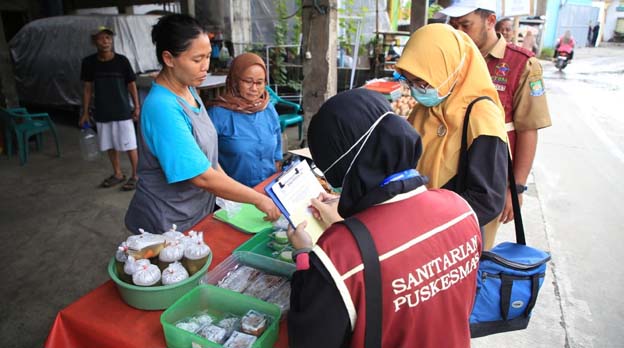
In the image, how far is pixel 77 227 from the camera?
13.3ft

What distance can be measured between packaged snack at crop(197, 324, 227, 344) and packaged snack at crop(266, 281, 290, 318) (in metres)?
0.18

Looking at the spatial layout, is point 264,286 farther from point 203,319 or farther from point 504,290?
point 504,290

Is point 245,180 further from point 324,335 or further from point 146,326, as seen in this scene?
point 324,335

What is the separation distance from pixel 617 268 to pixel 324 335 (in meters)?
3.49

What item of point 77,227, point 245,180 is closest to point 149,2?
point 77,227

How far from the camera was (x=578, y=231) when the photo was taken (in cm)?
401

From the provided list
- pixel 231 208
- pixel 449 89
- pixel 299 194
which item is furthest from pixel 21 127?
pixel 449 89

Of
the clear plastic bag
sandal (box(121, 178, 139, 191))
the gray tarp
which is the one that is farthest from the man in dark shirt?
the gray tarp

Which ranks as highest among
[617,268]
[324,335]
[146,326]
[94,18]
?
[94,18]

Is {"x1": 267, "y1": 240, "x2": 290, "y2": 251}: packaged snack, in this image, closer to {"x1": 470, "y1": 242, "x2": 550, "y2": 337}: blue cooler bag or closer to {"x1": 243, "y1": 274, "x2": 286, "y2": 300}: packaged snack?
{"x1": 243, "y1": 274, "x2": 286, "y2": 300}: packaged snack

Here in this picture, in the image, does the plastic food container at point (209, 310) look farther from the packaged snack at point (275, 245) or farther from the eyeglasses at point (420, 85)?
the eyeglasses at point (420, 85)

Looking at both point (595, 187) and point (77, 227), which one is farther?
point (595, 187)

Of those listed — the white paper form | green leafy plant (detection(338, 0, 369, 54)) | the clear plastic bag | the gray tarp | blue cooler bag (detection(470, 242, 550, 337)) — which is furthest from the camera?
green leafy plant (detection(338, 0, 369, 54))

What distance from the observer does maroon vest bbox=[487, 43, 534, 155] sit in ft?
6.92
